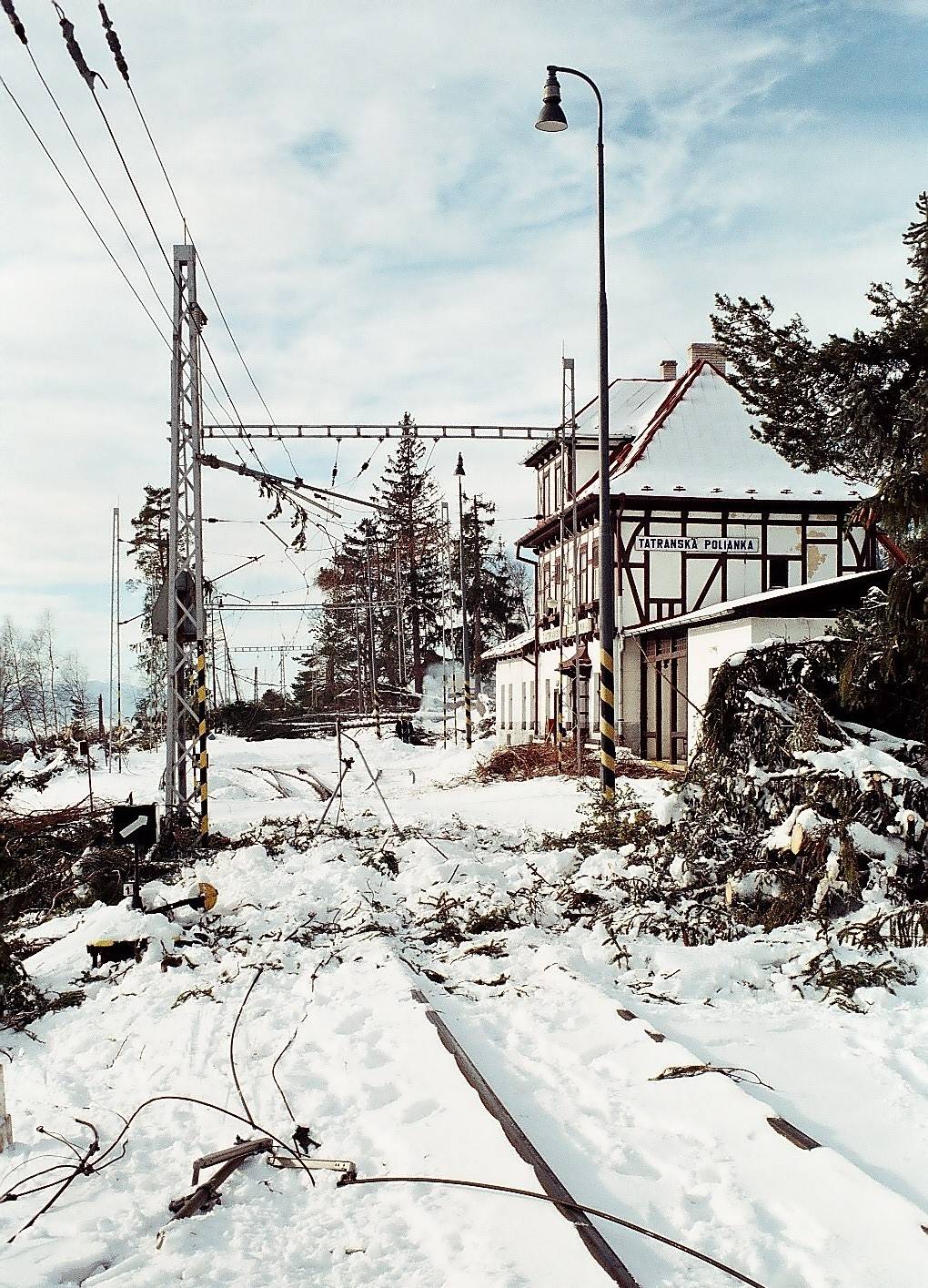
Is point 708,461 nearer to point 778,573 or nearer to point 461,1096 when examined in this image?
point 778,573

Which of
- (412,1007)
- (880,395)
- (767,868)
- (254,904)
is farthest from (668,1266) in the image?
(880,395)

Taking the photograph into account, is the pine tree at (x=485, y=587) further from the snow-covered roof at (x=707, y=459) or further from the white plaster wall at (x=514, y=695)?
the snow-covered roof at (x=707, y=459)

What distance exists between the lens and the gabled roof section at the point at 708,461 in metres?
30.8

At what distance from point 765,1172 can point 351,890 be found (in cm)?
662

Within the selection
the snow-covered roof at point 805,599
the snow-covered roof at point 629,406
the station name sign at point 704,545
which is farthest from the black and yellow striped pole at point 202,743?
the snow-covered roof at point 629,406

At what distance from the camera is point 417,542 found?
6391cm

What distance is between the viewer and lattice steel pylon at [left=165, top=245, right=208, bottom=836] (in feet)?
49.0

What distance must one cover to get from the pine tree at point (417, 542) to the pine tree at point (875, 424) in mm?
43455

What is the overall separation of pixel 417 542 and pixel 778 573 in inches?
1387

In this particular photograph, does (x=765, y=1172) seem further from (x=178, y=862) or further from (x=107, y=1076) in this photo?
(x=178, y=862)

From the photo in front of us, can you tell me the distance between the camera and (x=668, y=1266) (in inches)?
143

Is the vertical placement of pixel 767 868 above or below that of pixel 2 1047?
above

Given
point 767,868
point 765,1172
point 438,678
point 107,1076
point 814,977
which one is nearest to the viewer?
point 765,1172

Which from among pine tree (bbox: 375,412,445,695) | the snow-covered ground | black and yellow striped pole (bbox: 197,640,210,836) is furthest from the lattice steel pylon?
pine tree (bbox: 375,412,445,695)
